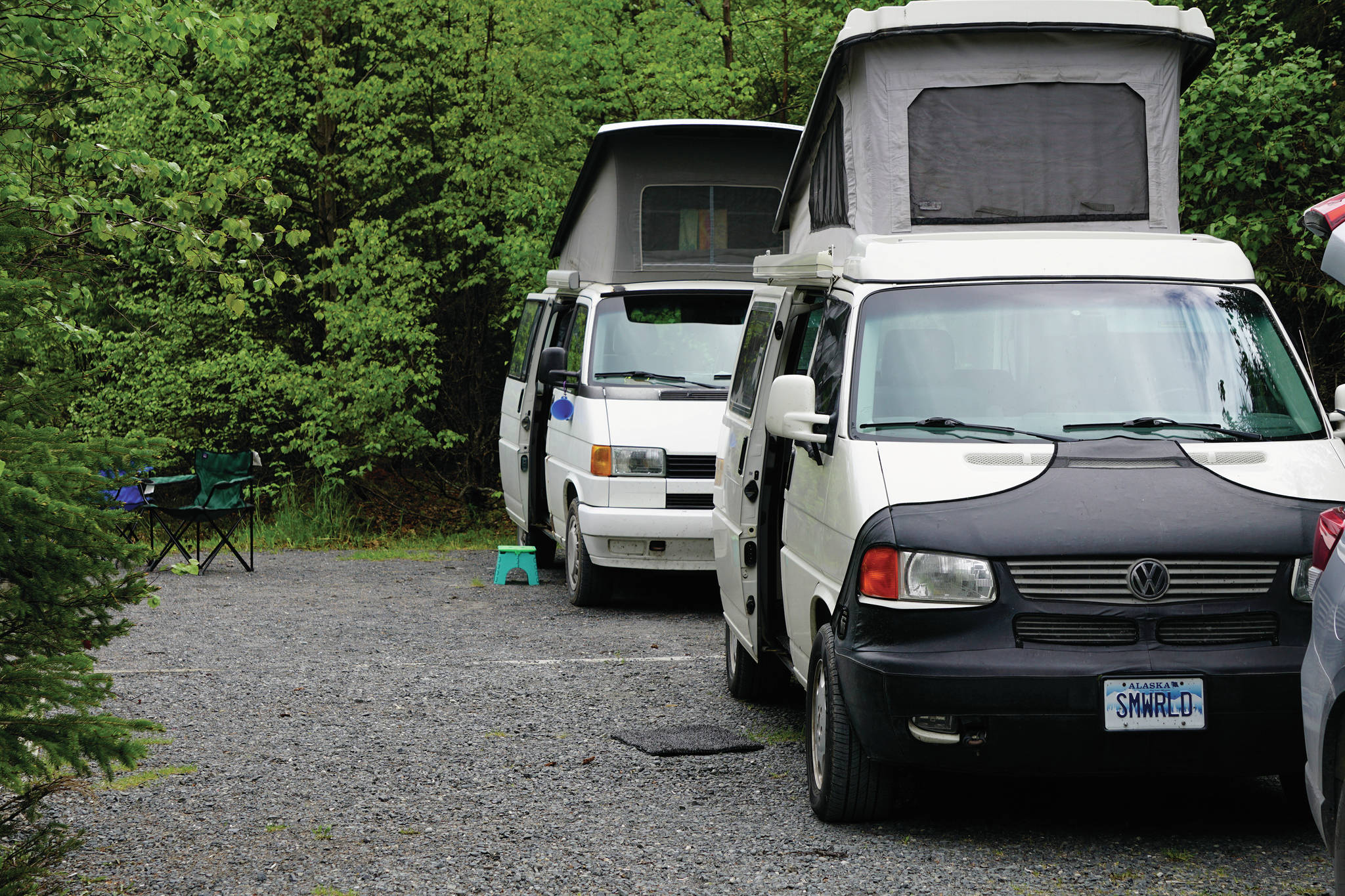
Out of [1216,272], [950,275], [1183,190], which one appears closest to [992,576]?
[950,275]

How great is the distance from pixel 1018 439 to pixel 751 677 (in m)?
2.81

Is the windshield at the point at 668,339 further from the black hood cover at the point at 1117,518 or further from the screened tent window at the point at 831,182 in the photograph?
the black hood cover at the point at 1117,518

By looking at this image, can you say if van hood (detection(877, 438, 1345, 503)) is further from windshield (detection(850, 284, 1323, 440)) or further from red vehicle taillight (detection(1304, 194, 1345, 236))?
red vehicle taillight (detection(1304, 194, 1345, 236))

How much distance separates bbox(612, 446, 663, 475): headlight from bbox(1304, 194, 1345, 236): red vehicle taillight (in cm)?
700

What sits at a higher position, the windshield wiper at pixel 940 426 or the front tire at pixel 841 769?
the windshield wiper at pixel 940 426

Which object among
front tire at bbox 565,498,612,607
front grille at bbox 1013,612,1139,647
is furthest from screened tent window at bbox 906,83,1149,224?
front tire at bbox 565,498,612,607

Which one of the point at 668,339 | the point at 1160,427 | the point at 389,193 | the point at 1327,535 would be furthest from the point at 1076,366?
the point at 389,193

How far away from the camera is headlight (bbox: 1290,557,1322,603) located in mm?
5168

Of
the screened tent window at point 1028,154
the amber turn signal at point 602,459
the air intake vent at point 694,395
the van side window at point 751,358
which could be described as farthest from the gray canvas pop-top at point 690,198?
the screened tent window at point 1028,154

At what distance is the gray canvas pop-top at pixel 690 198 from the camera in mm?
12094

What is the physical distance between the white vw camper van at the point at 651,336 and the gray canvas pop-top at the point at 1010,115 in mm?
3780

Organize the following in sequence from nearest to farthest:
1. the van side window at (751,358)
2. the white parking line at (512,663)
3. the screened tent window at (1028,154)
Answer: the screened tent window at (1028,154) < the van side window at (751,358) < the white parking line at (512,663)

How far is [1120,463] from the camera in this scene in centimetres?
542

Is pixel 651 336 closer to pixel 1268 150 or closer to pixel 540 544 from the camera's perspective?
pixel 540 544
